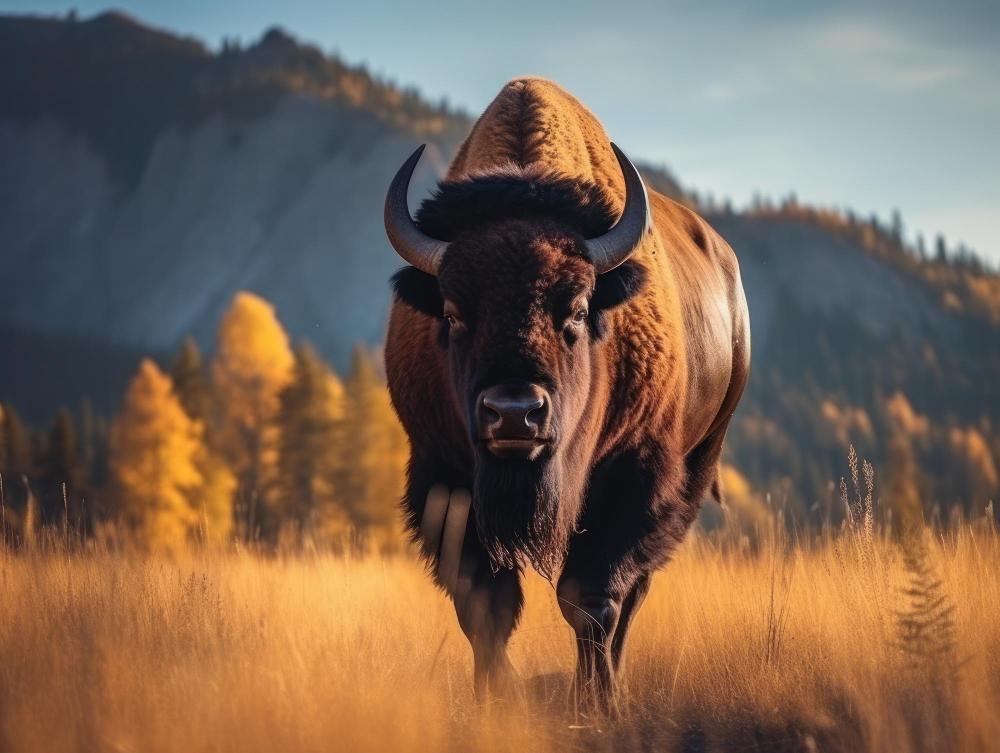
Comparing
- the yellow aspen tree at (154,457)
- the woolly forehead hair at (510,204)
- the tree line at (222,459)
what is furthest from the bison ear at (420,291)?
the yellow aspen tree at (154,457)

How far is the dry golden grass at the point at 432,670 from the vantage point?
3.98m

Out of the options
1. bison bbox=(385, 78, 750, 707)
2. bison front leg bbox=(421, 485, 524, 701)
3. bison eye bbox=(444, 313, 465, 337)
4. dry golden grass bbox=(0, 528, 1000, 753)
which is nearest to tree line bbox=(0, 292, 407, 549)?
dry golden grass bbox=(0, 528, 1000, 753)

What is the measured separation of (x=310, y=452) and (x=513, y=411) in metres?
30.3

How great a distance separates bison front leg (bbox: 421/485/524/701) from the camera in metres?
5.14

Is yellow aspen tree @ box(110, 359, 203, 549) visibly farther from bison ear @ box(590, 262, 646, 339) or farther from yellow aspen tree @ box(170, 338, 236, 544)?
bison ear @ box(590, 262, 646, 339)

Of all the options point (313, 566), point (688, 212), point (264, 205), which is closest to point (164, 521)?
point (313, 566)

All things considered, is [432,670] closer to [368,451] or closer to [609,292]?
[609,292]

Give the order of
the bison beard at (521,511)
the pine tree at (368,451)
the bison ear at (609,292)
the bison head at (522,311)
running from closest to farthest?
1. the bison head at (522,311)
2. the bison beard at (521,511)
3. the bison ear at (609,292)
4. the pine tree at (368,451)

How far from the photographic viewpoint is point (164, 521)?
32188 mm

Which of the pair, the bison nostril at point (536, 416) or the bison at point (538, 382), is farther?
the bison at point (538, 382)

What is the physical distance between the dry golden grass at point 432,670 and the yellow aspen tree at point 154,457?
87.3ft

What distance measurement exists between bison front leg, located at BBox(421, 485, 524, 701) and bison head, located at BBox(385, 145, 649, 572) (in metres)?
0.29

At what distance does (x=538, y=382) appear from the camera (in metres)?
4.54

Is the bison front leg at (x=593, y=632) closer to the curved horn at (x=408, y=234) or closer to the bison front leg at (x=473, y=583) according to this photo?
the bison front leg at (x=473, y=583)
